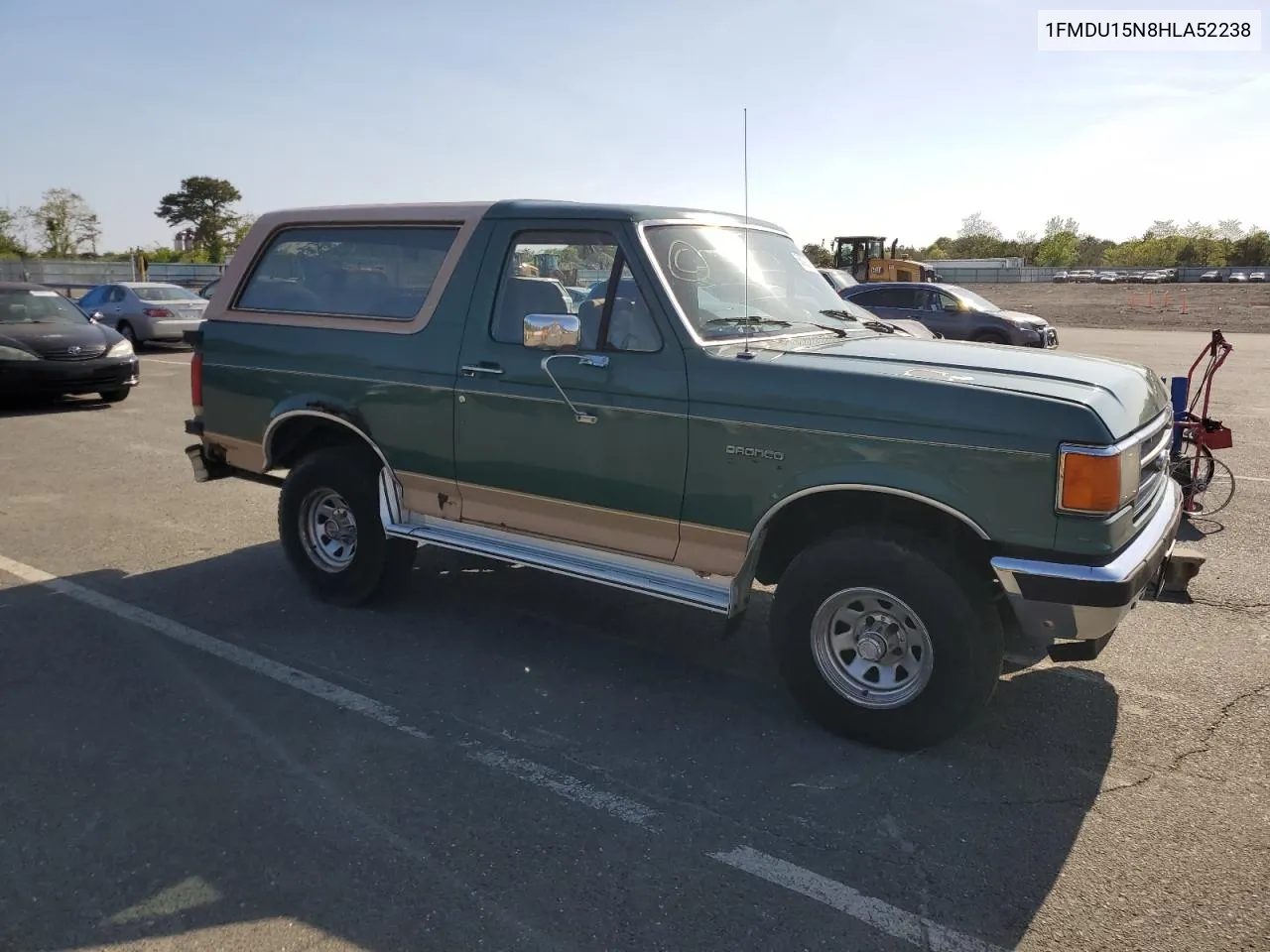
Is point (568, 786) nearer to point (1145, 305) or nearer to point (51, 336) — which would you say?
point (51, 336)

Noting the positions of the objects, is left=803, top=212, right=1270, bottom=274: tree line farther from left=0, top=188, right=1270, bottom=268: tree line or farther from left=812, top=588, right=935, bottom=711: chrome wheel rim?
left=812, top=588, right=935, bottom=711: chrome wheel rim

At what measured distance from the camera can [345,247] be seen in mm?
5605

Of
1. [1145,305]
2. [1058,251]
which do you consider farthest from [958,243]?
[1145,305]

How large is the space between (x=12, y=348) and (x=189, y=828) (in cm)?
1160

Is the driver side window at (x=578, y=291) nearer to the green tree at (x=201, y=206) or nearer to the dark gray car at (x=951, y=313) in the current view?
the dark gray car at (x=951, y=313)

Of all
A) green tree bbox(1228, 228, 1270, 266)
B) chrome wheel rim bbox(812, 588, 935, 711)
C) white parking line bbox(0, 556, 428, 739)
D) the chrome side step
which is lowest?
white parking line bbox(0, 556, 428, 739)

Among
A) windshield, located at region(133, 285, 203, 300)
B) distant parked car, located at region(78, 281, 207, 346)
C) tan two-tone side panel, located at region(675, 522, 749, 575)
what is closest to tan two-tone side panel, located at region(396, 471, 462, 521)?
tan two-tone side panel, located at region(675, 522, 749, 575)

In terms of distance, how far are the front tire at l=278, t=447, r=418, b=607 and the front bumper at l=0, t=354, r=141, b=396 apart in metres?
8.99

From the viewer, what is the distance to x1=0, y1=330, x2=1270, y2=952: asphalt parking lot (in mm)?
3000

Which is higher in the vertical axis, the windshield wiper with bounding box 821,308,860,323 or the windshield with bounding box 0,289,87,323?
the windshield with bounding box 0,289,87,323

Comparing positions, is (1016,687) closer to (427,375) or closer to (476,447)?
(476,447)

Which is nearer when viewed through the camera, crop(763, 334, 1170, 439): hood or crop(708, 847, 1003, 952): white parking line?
crop(708, 847, 1003, 952): white parking line

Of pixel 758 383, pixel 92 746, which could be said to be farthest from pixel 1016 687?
pixel 92 746

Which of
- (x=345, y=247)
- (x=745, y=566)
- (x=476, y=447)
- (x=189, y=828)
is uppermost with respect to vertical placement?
(x=345, y=247)
